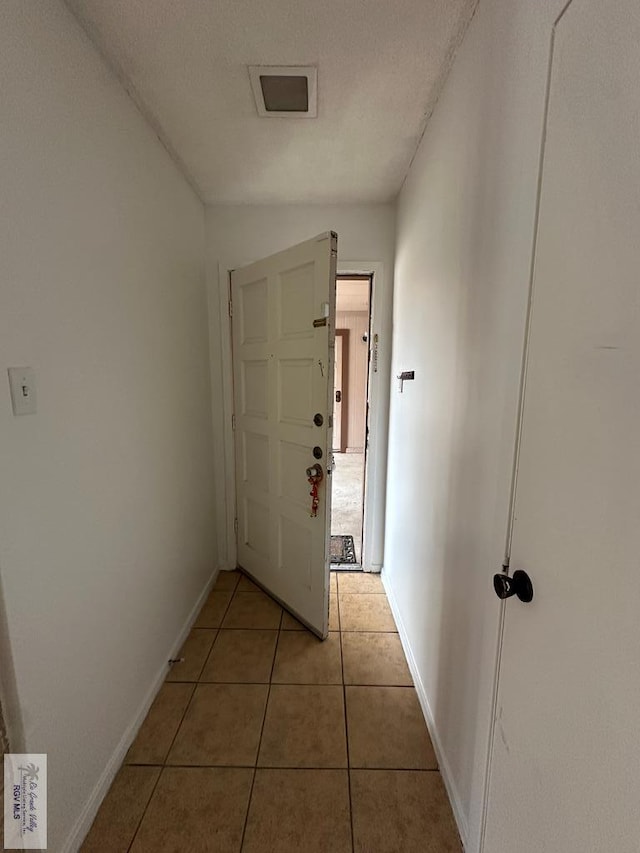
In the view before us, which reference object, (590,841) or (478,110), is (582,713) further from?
(478,110)

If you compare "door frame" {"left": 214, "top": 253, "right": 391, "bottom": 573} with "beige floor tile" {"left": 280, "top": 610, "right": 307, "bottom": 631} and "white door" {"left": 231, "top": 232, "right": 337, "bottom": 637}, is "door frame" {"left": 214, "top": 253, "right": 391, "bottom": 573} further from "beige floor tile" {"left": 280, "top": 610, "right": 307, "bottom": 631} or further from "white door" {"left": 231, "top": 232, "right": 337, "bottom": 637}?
"beige floor tile" {"left": 280, "top": 610, "right": 307, "bottom": 631}

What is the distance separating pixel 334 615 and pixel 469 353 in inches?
67.7

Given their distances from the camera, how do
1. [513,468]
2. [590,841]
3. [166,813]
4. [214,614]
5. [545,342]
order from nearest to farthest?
[590,841], [545,342], [513,468], [166,813], [214,614]

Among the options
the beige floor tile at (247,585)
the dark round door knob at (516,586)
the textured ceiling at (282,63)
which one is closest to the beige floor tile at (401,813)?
the dark round door knob at (516,586)

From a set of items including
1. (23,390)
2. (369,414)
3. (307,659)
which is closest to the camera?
(23,390)

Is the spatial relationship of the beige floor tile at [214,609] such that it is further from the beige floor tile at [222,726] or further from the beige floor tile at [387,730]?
the beige floor tile at [387,730]

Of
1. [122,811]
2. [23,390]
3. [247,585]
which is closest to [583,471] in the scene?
[23,390]

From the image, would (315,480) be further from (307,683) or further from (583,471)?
(583,471)

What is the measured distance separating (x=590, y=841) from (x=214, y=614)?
1.92 meters

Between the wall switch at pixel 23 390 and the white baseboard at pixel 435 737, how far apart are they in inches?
66.4

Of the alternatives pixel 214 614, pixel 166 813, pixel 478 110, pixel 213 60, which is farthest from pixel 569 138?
pixel 214 614

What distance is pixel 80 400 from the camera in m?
1.09

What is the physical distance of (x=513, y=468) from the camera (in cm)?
80

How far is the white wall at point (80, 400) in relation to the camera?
0.87m
